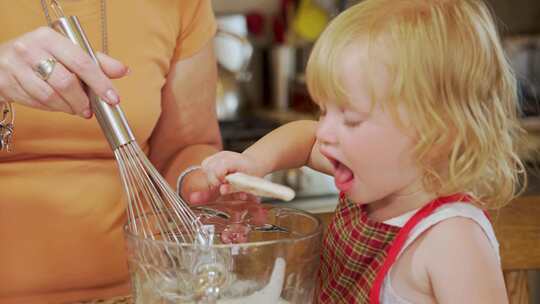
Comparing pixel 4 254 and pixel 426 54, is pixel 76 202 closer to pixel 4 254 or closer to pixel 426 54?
pixel 4 254

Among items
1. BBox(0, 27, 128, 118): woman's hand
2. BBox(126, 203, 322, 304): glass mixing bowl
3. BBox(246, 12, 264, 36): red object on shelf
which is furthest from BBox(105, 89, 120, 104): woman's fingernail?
BBox(246, 12, 264, 36): red object on shelf

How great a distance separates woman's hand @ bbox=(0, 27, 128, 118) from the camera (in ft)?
2.44

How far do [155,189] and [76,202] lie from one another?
0.26 metres

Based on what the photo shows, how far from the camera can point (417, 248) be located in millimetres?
751

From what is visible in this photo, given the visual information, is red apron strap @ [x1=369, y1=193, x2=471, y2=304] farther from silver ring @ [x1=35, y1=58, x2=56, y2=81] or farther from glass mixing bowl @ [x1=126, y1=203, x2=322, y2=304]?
silver ring @ [x1=35, y1=58, x2=56, y2=81]

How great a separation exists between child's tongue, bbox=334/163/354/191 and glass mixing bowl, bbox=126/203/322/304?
0.04 meters

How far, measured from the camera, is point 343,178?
776 millimetres

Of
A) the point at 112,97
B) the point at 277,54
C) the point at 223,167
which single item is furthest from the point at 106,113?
the point at 277,54

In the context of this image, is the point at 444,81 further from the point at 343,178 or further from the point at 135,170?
the point at 135,170

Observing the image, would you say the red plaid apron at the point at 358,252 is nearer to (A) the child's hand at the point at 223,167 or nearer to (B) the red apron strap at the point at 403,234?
(B) the red apron strap at the point at 403,234

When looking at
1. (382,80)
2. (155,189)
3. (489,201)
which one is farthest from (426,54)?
(155,189)

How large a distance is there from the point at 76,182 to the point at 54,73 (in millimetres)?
319

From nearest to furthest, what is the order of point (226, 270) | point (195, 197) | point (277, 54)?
point (226, 270) → point (195, 197) → point (277, 54)

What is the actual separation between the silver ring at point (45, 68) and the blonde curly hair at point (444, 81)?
0.82 feet
